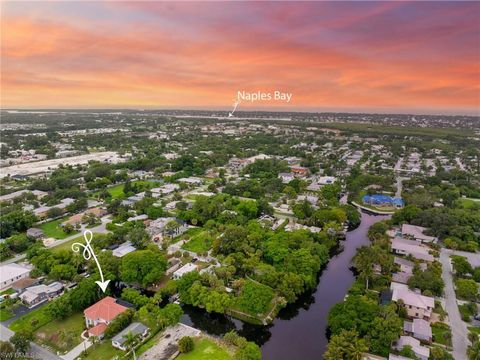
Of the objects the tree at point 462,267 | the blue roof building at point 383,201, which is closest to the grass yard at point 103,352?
the tree at point 462,267

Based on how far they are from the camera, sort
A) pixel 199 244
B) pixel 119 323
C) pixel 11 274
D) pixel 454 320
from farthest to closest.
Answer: pixel 199 244 < pixel 11 274 < pixel 454 320 < pixel 119 323

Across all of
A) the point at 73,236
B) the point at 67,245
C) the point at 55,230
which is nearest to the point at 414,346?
the point at 67,245

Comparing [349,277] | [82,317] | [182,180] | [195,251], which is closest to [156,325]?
[82,317]

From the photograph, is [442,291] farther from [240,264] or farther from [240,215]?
[240,215]

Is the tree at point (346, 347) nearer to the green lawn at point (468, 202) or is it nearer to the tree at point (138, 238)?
the tree at point (138, 238)

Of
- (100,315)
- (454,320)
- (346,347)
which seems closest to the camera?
(346,347)

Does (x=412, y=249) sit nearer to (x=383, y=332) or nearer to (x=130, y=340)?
(x=383, y=332)

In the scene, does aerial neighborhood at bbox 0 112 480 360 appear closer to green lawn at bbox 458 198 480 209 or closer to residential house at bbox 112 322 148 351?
residential house at bbox 112 322 148 351
